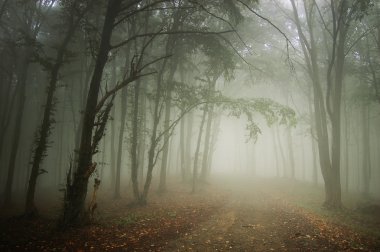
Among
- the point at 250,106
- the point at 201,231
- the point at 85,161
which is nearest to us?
the point at 85,161

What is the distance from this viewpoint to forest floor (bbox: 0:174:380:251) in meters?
8.86

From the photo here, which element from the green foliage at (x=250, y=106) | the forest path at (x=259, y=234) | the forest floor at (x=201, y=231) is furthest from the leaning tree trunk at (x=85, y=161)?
the green foliage at (x=250, y=106)

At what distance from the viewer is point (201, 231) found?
10.7m

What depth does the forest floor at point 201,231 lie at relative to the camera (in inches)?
349

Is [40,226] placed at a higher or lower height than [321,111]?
lower

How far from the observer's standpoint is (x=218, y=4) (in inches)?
600

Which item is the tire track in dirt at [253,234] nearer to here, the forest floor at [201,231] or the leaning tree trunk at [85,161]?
the forest floor at [201,231]

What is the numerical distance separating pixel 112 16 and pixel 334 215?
13183mm

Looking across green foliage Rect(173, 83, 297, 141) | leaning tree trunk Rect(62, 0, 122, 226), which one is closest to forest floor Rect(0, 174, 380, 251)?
leaning tree trunk Rect(62, 0, 122, 226)

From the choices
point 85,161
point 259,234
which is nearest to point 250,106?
point 259,234

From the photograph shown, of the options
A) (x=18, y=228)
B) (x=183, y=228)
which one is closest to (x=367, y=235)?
(x=183, y=228)

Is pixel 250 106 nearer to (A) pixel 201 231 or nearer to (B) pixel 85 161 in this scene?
(A) pixel 201 231

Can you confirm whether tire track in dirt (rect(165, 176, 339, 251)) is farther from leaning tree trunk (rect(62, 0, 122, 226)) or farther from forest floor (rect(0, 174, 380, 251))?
leaning tree trunk (rect(62, 0, 122, 226))

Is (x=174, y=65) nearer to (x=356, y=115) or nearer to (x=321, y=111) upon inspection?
(x=321, y=111)
